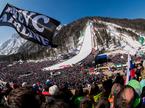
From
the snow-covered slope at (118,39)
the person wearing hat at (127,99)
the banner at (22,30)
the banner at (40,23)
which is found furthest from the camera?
the snow-covered slope at (118,39)

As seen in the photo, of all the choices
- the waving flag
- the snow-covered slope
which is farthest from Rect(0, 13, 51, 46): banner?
the snow-covered slope

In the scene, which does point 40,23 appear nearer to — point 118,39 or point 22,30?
point 22,30

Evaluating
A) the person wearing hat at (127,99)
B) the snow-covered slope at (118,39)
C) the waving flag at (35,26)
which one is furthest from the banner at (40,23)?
the snow-covered slope at (118,39)

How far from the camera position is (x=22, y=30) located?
1174 centimetres

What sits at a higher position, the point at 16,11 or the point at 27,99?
the point at 16,11

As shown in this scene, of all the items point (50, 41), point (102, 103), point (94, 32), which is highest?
point (94, 32)

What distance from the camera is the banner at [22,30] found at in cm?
1105

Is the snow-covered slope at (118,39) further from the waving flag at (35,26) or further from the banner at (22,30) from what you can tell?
the waving flag at (35,26)

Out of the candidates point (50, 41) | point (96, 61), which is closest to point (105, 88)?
point (50, 41)

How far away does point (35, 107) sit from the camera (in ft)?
13.6

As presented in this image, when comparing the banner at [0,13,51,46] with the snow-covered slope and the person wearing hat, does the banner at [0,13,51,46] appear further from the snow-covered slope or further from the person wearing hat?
the snow-covered slope

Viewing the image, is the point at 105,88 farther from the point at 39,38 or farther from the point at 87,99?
the point at 39,38

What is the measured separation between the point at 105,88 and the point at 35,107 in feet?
7.96

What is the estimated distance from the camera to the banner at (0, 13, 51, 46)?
11.1 meters
